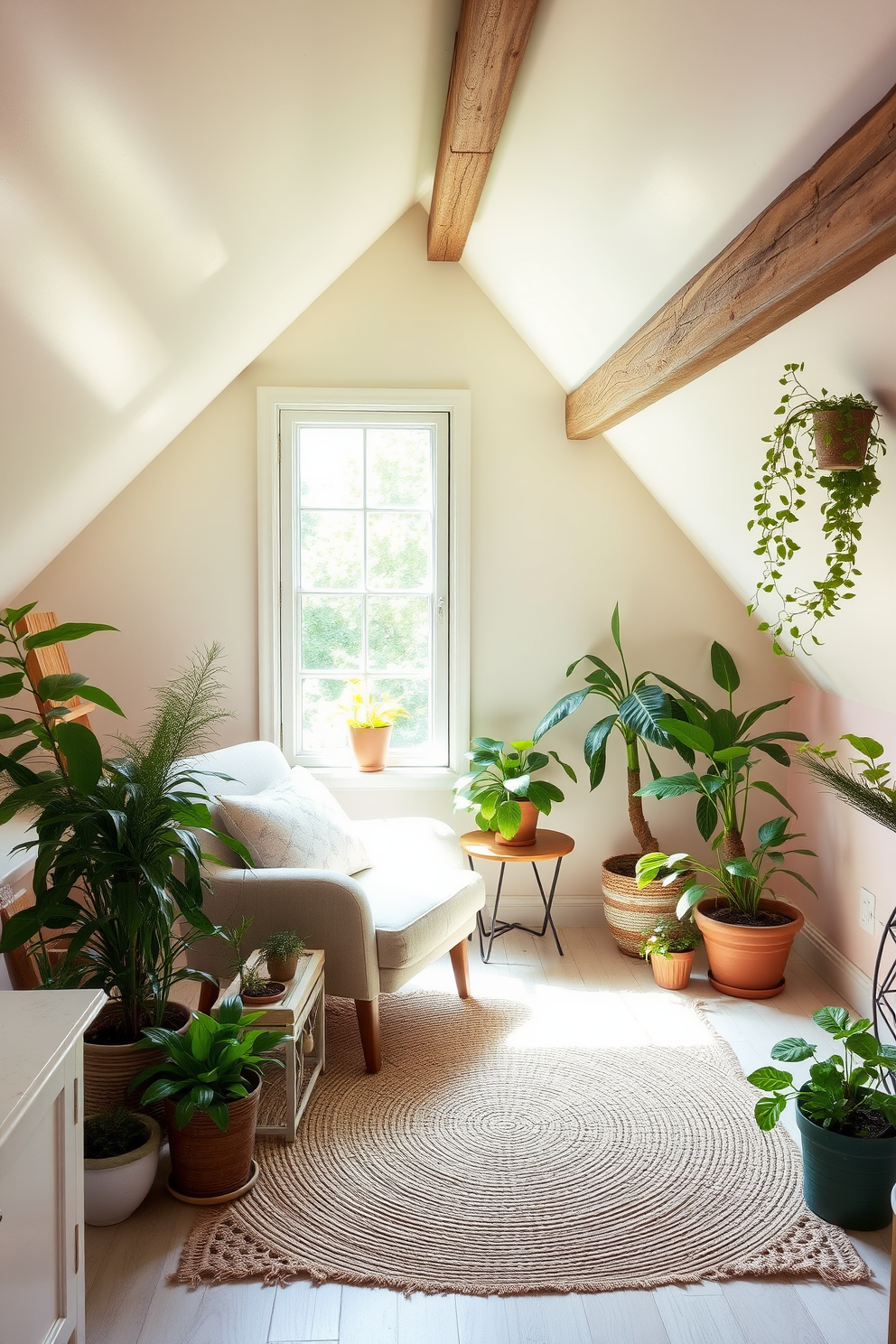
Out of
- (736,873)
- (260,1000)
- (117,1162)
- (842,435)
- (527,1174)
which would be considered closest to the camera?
(842,435)

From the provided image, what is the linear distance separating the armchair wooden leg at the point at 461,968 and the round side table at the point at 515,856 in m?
0.12

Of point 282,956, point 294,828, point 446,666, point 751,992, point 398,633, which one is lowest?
point 751,992

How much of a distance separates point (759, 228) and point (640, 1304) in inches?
80.0

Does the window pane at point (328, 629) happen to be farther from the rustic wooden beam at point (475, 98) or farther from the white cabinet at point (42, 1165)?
the white cabinet at point (42, 1165)

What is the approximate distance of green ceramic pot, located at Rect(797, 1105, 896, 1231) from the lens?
2160 millimetres

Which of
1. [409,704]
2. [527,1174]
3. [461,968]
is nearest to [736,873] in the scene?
[461,968]

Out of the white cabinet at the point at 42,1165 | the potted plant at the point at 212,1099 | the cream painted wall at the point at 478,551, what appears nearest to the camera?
the white cabinet at the point at 42,1165

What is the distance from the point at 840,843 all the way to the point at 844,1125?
4.84 feet

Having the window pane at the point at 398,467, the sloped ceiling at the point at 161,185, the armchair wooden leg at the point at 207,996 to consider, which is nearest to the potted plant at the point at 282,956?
the armchair wooden leg at the point at 207,996

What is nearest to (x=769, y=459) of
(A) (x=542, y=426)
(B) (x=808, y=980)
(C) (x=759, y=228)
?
(C) (x=759, y=228)

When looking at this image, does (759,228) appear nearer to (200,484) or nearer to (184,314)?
(184,314)

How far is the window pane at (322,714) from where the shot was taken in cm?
407

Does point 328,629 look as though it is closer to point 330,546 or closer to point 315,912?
point 330,546

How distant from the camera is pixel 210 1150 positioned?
90.6 inches
